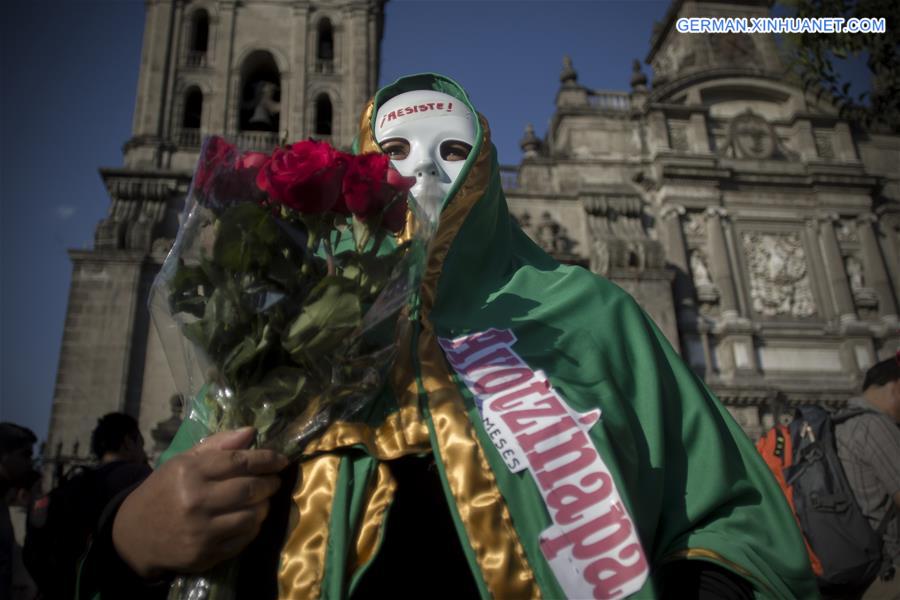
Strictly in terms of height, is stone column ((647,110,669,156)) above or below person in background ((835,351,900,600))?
above

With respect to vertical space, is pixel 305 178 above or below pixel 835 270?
below

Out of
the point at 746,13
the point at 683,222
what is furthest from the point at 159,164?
the point at 746,13

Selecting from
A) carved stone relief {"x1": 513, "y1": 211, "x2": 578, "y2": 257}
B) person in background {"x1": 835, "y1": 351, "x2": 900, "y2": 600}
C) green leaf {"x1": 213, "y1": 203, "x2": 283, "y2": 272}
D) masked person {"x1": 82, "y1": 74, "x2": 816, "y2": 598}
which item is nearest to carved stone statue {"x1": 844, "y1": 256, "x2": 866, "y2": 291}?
carved stone relief {"x1": 513, "y1": 211, "x2": 578, "y2": 257}

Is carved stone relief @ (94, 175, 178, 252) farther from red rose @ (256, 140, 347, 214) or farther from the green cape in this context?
red rose @ (256, 140, 347, 214)

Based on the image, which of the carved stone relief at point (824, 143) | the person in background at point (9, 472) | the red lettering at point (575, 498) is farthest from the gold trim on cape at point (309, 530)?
the carved stone relief at point (824, 143)

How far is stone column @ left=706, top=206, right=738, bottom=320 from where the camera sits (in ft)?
53.0

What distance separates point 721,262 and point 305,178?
1669 cm

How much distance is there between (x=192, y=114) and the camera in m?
16.9

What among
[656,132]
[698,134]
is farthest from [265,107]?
[698,134]

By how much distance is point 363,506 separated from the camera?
1.49 meters

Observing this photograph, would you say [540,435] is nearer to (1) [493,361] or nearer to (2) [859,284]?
(1) [493,361]

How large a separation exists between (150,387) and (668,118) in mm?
14126

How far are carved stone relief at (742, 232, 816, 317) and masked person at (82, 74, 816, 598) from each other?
53.4ft

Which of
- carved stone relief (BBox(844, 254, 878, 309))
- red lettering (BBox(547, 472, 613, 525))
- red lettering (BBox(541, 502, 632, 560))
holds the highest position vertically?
carved stone relief (BBox(844, 254, 878, 309))
